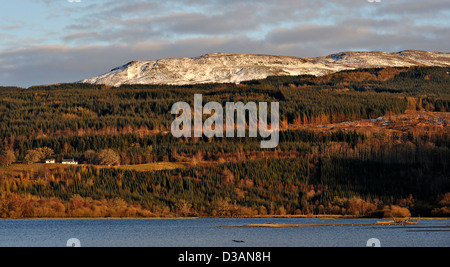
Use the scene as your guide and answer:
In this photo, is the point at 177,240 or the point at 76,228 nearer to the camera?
the point at 177,240

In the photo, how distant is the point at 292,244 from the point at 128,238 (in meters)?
31.8

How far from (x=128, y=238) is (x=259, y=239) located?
23.9 metres

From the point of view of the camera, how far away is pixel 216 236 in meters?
153

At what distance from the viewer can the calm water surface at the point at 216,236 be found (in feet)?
446

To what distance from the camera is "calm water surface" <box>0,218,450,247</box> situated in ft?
446
